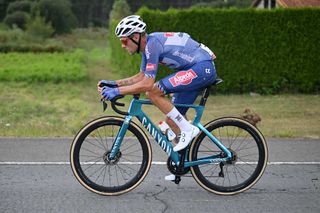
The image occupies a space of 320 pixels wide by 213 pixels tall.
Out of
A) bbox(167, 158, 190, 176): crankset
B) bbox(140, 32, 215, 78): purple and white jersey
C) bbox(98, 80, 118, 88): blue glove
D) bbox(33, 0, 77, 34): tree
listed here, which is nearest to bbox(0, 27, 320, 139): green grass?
bbox(98, 80, 118, 88): blue glove

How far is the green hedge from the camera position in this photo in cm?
1759

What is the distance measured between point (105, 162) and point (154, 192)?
618 millimetres

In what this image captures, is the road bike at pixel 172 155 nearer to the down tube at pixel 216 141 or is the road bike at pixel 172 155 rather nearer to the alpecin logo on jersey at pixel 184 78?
the down tube at pixel 216 141

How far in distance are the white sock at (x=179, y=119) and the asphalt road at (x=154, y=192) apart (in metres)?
0.71

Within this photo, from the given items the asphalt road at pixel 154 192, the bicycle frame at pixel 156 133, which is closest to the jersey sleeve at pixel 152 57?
the bicycle frame at pixel 156 133

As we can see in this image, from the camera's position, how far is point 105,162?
6395mm

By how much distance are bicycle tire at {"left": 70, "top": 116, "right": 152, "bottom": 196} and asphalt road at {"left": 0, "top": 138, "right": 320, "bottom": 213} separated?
119 millimetres

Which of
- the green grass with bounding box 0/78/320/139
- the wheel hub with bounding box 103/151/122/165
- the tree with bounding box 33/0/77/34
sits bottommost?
the tree with bounding box 33/0/77/34

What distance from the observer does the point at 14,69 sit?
23.8 m

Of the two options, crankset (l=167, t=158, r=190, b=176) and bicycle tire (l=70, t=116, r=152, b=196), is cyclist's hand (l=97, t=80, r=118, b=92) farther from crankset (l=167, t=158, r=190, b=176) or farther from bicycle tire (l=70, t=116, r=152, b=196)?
crankset (l=167, t=158, r=190, b=176)

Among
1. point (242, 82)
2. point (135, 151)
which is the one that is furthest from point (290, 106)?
point (135, 151)

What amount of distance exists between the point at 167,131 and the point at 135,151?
98cm

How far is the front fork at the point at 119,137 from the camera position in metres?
6.30

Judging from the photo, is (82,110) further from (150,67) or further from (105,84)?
(150,67)
